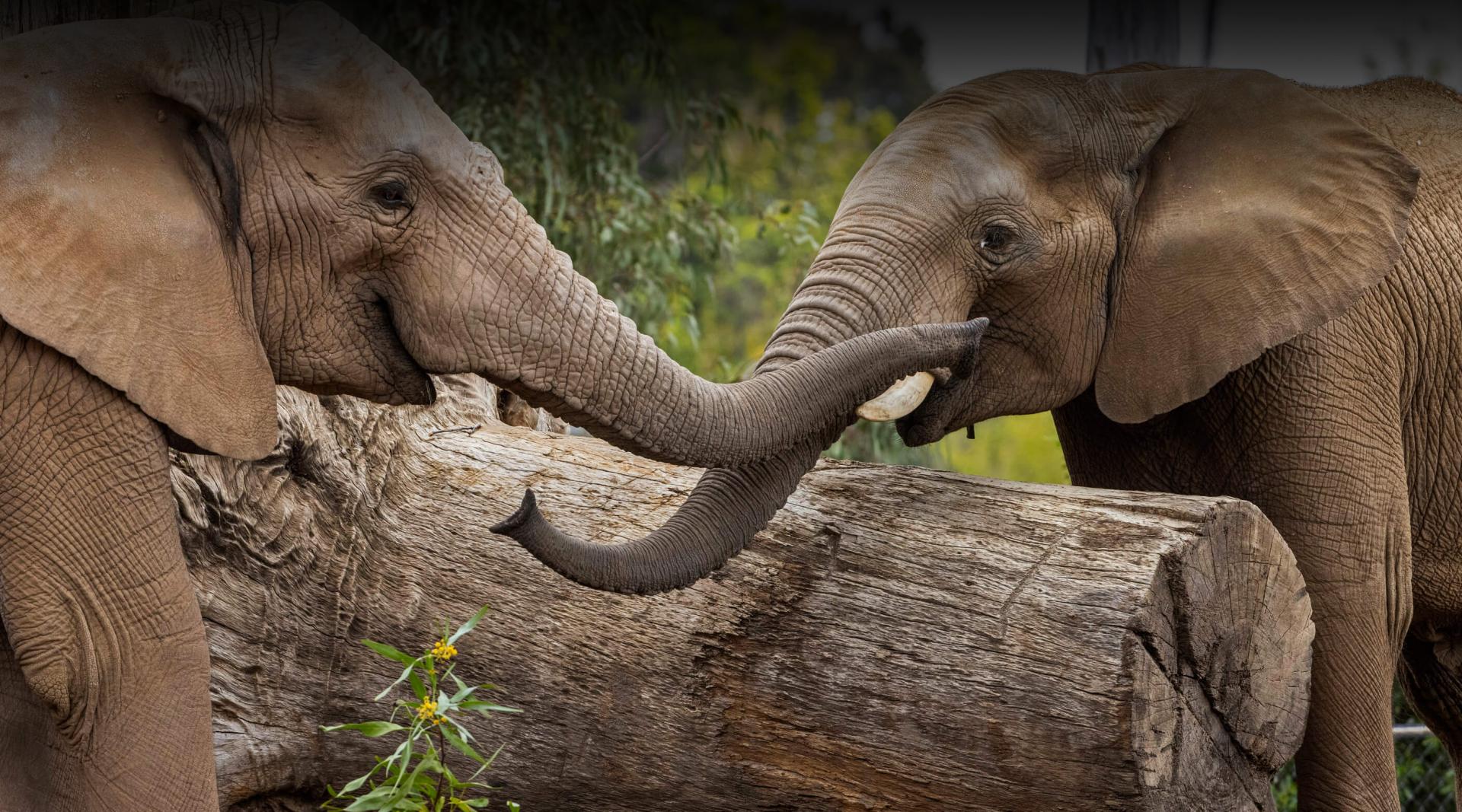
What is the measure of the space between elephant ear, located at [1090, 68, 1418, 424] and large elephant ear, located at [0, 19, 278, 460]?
89.9 inches

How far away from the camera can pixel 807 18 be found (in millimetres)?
20172

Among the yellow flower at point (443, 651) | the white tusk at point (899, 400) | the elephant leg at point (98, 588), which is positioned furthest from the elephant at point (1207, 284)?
the elephant leg at point (98, 588)

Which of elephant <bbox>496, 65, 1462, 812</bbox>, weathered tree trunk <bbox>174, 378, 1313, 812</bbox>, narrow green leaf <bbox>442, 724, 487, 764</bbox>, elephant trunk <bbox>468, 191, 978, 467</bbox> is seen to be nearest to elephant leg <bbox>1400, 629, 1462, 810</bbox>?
elephant <bbox>496, 65, 1462, 812</bbox>

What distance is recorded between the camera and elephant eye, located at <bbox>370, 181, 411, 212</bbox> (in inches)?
121

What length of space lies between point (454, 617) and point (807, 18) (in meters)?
17.1

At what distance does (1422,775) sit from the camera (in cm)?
791

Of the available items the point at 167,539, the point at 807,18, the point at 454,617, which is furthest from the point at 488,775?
the point at 807,18

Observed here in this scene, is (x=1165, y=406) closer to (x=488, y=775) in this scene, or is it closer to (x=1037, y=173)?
(x=1037, y=173)

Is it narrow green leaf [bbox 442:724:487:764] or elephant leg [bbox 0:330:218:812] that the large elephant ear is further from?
narrow green leaf [bbox 442:724:487:764]

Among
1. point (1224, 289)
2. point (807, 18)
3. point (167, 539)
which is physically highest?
point (807, 18)

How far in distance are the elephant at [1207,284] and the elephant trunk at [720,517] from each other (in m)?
0.23

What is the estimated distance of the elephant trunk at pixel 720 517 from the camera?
3.28 meters

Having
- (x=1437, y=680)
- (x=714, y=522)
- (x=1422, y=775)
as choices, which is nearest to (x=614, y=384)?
(x=714, y=522)

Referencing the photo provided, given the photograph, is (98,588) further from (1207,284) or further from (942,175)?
(1207,284)
